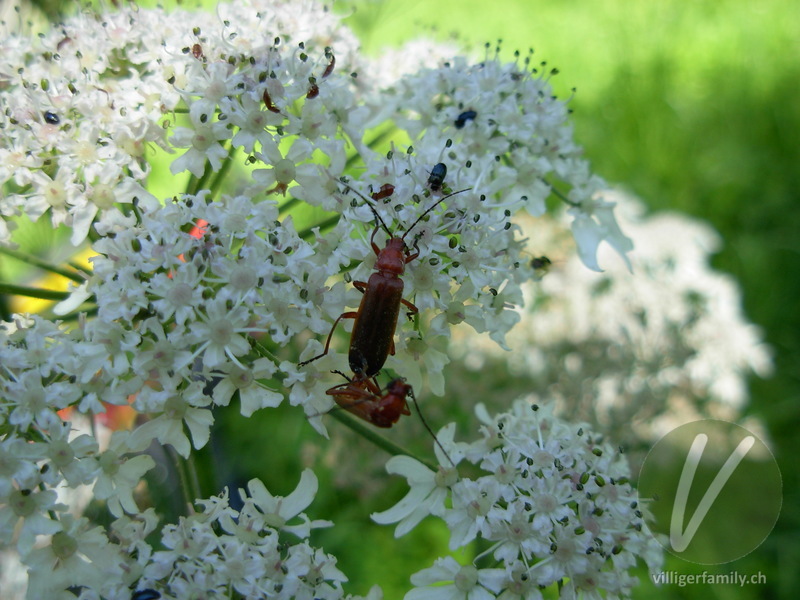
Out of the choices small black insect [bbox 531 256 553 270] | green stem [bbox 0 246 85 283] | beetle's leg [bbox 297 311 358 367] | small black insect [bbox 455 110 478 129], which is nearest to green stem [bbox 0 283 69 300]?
green stem [bbox 0 246 85 283]

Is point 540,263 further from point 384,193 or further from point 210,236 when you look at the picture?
point 210,236

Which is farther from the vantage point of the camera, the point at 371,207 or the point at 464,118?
the point at 464,118

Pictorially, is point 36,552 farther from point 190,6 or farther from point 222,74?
point 190,6

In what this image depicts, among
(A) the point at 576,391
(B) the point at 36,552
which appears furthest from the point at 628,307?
(B) the point at 36,552

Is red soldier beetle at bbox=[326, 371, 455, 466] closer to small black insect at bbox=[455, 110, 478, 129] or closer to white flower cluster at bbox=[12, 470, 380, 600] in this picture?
white flower cluster at bbox=[12, 470, 380, 600]

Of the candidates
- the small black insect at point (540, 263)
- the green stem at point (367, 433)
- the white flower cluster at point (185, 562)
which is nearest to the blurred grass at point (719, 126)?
the small black insect at point (540, 263)

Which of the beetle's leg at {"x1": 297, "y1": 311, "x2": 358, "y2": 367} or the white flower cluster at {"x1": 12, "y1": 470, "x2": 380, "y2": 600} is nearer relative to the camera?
the white flower cluster at {"x1": 12, "y1": 470, "x2": 380, "y2": 600}

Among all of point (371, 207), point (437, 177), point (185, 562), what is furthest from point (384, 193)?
point (185, 562)
